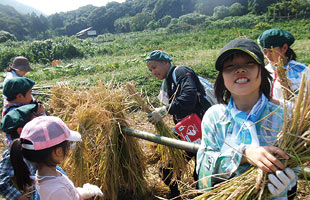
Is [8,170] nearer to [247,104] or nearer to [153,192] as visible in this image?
[153,192]

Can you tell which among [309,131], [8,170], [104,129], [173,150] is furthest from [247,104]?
[8,170]

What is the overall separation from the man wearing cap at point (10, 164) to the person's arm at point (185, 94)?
134 centimetres

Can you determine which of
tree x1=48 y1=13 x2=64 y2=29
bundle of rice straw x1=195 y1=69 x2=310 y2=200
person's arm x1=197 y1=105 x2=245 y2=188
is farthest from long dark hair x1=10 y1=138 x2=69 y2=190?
tree x1=48 y1=13 x2=64 y2=29

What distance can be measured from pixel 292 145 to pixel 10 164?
1.90m

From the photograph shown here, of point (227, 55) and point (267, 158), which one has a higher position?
point (227, 55)

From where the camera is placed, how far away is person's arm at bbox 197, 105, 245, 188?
3.64 feet

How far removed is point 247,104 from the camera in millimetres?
1277

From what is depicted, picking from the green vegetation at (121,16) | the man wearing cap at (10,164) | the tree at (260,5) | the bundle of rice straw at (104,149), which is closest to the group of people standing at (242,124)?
the bundle of rice straw at (104,149)

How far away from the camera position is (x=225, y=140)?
123 cm

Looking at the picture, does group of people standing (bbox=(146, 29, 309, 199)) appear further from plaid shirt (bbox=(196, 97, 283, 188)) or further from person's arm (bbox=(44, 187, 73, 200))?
person's arm (bbox=(44, 187, 73, 200))

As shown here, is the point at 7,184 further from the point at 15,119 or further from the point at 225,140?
the point at 225,140

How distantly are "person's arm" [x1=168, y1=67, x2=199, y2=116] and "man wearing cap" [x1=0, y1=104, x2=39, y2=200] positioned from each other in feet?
4.39

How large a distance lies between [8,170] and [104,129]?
0.82 meters

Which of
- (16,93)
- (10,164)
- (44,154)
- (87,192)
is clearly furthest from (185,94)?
(16,93)
